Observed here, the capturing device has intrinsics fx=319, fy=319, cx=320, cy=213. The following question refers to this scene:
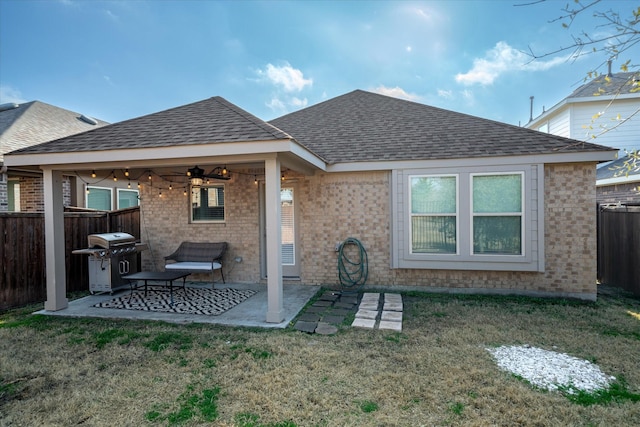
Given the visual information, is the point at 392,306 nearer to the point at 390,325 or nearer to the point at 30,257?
the point at 390,325

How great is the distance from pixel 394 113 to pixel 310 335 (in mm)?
5863

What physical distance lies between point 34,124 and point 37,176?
2287 mm

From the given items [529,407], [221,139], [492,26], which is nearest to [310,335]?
[529,407]

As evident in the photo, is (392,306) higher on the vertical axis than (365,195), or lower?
lower

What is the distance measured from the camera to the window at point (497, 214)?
19.1 feet

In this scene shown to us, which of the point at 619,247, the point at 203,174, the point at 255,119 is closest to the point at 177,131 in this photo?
the point at 255,119

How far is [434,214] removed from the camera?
243 inches

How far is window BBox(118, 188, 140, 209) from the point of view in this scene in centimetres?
1109

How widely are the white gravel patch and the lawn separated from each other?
0.12 meters

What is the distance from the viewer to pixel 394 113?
26.0 feet

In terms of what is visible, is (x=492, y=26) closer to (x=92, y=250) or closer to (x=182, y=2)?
(x=182, y=2)

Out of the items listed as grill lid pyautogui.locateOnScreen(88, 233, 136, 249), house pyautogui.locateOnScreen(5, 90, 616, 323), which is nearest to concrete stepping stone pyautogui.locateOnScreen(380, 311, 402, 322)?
house pyautogui.locateOnScreen(5, 90, 616, 323)

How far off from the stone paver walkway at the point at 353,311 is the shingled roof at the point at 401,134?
105 inches

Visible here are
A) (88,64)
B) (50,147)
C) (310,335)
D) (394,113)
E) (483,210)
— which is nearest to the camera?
(310,335)
